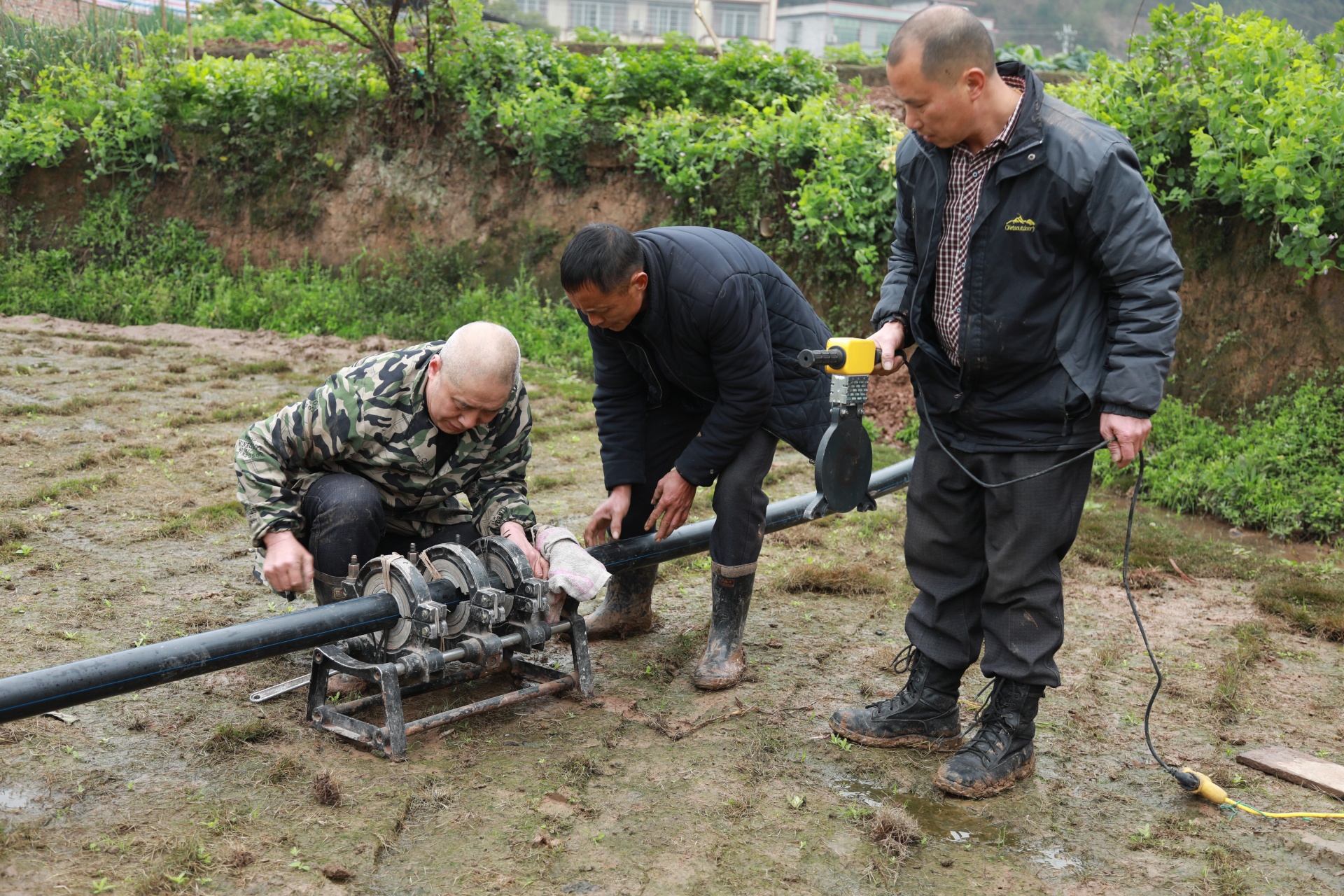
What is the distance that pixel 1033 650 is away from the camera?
2.79 meters

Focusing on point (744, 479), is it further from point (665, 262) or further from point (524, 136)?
point (524, 136)

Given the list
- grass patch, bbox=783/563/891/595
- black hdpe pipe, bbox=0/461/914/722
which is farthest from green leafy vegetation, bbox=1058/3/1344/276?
black hdpe pipe, bbox=0/461/914/722

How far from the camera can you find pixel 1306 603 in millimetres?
4449

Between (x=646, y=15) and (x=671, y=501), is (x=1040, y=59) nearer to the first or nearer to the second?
(x=671, y=501)

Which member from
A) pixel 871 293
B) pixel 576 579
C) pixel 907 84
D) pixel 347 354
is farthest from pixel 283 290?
pixel 907 84

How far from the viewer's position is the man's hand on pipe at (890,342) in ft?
9.57

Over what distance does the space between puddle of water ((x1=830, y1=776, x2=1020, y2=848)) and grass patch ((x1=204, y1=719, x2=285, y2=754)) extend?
5.00 feet

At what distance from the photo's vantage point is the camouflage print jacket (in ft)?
9.96

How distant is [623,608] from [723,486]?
2.34 feet

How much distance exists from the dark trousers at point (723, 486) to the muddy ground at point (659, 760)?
447 millimetres

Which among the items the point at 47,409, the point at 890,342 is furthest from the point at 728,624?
the point at 47,409

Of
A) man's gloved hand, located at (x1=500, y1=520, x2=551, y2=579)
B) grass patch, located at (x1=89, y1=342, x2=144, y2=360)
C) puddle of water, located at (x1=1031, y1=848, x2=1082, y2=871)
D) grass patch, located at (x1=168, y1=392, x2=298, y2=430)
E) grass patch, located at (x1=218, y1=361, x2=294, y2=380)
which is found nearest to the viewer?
puddle of water, located at (x1=1031, y1=848, x2=1082, y2=871)

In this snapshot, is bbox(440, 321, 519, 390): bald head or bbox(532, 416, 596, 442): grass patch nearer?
bbox(440, 321, 519, 390): bald head

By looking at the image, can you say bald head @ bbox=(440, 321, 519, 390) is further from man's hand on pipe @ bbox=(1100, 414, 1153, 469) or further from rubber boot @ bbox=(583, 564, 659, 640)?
man's hand on pipe @ bbox=(1100, 414, 1153, 469)
